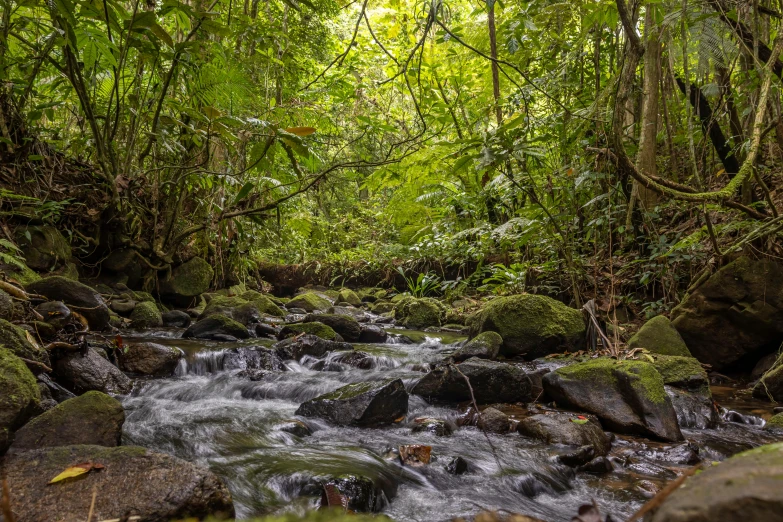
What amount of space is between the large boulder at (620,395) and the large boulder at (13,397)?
3.59 m

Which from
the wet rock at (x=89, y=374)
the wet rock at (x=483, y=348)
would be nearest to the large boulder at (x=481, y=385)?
the wet rock at (x=483, y=348)

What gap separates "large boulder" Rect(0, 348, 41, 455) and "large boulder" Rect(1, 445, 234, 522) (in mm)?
213

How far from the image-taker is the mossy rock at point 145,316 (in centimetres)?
642

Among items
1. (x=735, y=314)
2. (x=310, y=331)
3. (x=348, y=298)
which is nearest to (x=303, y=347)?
(x=310, y=331)

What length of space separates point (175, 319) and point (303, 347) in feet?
8.43

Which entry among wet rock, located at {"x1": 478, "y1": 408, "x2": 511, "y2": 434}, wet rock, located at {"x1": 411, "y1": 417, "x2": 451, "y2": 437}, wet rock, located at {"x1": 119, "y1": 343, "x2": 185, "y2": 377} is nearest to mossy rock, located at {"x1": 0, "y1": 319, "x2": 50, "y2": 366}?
wet rock, located at {"x1": 119, "y1": 343, "x2": 185, "y2": 377}

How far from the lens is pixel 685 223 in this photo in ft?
19.3

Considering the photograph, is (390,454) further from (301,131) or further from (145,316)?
(145,316)

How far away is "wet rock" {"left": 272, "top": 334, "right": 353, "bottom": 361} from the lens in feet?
18.4

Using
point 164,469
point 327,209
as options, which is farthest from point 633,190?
point 327,209

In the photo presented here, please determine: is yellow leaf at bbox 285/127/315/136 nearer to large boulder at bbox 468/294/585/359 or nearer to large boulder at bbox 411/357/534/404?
large boulder at bbox 411/357/534/404

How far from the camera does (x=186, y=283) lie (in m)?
8.05

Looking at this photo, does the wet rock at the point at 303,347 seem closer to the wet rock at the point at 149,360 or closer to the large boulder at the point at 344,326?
the large boulder at the point at 344,326

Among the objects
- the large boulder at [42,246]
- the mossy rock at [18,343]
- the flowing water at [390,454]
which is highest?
the large boulder at [42,246]
